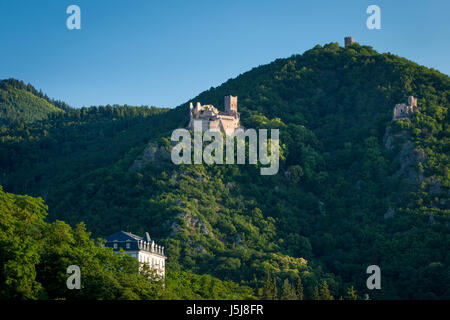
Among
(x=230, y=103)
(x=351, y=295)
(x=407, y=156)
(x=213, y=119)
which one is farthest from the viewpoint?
(x=230, y=103)

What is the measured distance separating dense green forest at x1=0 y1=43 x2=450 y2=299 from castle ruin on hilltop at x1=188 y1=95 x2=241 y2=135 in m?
3.35

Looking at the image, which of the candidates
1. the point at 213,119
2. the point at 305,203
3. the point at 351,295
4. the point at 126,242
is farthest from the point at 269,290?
the point at 213,119

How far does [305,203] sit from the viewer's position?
173m

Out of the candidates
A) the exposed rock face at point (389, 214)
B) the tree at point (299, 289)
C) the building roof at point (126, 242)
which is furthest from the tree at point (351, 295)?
the exposed rock face at point (389, 214)

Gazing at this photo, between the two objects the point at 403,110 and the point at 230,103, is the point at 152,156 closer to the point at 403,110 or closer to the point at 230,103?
the point at 230,103

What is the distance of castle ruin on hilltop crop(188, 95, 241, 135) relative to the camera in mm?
178125

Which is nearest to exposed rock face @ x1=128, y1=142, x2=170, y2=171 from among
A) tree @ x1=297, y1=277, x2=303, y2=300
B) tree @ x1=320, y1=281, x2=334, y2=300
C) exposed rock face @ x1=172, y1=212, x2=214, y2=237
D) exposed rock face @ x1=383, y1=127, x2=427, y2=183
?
exposed rock face @ x1=172, y1=212, x2=214, y2=237

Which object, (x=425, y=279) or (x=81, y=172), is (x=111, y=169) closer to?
(x=81, y=172)

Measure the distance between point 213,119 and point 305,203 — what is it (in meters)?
23.0

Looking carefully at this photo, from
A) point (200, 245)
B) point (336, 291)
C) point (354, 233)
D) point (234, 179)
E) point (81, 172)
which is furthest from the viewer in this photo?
point (81, 172)

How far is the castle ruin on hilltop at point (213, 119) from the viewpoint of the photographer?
178m

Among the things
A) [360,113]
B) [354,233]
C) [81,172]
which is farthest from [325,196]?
[81,172]

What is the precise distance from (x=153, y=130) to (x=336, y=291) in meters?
71.8

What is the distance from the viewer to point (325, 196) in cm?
17412
